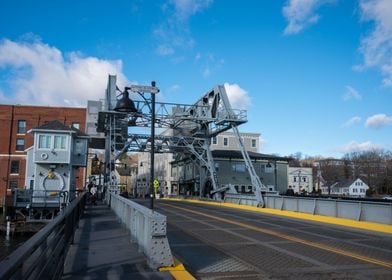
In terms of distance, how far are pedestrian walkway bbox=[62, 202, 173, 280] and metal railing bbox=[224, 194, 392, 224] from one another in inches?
487

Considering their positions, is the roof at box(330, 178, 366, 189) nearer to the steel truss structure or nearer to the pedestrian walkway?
the steel truss structure

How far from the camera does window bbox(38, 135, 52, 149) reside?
122 feet

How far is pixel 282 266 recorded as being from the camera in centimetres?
938

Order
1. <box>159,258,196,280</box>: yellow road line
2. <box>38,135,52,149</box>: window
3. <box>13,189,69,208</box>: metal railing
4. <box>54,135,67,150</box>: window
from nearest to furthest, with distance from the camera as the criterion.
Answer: <box>159,258,196,280</box>: yellow road line → <box>13,189,69,208</box>: metal railing → <box>38,135,52,149</box>: window → <box>54,135,67,150</box>: window

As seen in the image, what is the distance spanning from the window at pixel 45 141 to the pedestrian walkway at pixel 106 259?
25.3 m

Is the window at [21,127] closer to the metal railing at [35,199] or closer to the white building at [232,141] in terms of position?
the metal railing at [35,199]

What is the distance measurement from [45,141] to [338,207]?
87.0 ft

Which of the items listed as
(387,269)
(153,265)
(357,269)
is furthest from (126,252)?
(387,269)

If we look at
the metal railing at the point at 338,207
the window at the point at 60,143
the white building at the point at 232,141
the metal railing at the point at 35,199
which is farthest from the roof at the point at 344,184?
the metal railing at the point at 35,199

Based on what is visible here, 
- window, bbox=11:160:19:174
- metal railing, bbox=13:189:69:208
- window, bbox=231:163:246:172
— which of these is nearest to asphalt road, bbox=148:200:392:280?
metal railing, bbox=13:189:69:208

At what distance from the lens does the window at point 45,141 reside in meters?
37.2

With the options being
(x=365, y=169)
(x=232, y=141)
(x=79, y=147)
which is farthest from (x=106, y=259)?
(x=365, y=169)

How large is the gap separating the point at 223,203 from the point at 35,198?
17087 millimetres

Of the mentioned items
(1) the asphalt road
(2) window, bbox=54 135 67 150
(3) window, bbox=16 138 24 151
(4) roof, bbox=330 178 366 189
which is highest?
(3) window, bbox=16 138 24 151
